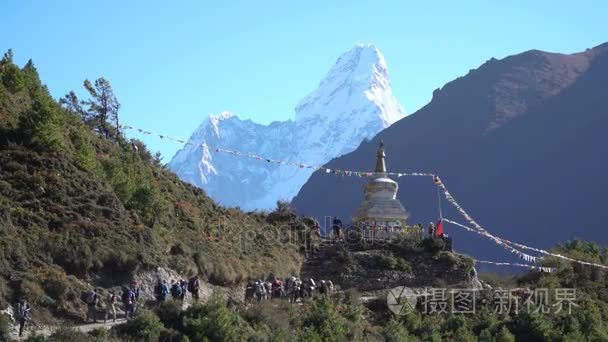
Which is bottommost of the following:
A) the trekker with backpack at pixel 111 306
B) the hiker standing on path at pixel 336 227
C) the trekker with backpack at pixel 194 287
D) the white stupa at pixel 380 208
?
the trekker with backpack at pixel 111 306

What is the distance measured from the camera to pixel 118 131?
139 ft

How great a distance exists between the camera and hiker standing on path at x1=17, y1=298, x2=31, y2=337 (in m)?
21.4

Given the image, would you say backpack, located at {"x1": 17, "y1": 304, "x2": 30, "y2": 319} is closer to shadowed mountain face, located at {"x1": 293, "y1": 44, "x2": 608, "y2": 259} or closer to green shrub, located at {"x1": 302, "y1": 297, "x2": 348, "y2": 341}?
green shrub, located at {"x1": 302, "y1": 297, "x2": 348, "y2": 341}

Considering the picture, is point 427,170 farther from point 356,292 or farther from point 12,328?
point 12,328

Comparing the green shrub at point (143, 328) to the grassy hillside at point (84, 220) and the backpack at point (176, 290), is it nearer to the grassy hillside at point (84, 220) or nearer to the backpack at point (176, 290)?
the grassy hillside at point (84, 220)

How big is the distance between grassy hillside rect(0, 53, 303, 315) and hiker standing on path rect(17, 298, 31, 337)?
0.61m

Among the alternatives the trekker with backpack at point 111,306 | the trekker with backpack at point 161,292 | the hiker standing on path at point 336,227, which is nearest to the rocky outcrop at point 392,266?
the hiker standing on path at point 336,227

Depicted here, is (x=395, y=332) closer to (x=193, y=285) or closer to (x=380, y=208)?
(x=193, y=285)

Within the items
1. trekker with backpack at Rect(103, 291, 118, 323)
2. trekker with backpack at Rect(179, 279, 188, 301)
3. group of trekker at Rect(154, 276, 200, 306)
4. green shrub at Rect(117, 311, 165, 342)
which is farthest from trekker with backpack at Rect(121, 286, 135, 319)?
trekker with backpack at Rect(179, 279, 188, 301)

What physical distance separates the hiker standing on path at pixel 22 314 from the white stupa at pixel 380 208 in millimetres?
20865

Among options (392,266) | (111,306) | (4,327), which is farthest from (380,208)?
(4,327)

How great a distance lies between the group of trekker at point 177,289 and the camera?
25.4 metres

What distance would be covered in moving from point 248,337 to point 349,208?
115868 millimetres

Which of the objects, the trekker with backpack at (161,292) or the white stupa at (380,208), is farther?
the white stupa at (380,208)
